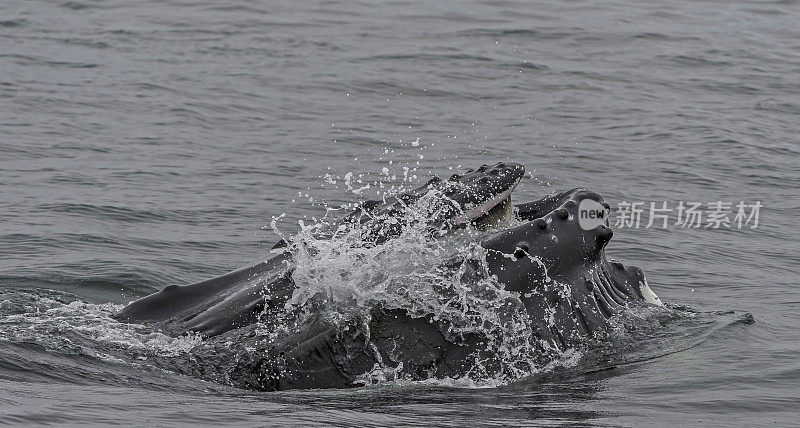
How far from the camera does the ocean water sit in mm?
7125

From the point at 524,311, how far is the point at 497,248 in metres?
0.38

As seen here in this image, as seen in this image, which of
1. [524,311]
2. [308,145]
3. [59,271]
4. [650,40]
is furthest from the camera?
[650,40]

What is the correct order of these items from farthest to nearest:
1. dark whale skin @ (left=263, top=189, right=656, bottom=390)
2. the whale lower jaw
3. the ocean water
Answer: the whale lower jaw → the ocean water → dark whale skin @ (left=263, top=189, right=656, bottom=390)

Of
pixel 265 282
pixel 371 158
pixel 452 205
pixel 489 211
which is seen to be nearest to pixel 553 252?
pixel 489 211

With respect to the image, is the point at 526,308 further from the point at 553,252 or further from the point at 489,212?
the point at 489,212

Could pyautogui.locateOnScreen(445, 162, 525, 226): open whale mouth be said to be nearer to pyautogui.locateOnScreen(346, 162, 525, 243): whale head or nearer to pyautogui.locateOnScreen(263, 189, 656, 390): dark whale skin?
pyautogui.locateOnScreen(346, 162, 525, 243): whale head

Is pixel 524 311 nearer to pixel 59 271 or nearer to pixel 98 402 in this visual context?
pixel 98 402

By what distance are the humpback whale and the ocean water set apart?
0.56 feet

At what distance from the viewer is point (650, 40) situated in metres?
24.3

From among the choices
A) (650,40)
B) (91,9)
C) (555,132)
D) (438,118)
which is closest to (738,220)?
(555,132)

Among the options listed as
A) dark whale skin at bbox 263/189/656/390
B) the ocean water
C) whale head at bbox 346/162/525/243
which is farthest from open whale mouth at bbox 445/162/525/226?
the ocean water

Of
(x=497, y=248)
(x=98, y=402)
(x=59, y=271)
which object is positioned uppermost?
(x=497, y=248)

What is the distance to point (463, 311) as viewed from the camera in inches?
282

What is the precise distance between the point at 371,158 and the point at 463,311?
9.28 m
